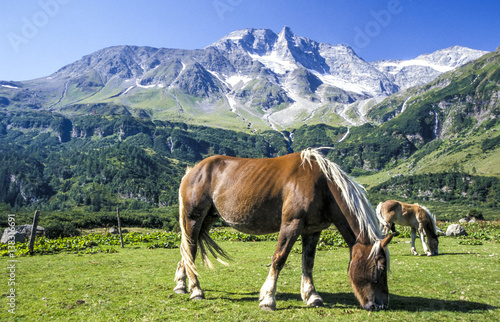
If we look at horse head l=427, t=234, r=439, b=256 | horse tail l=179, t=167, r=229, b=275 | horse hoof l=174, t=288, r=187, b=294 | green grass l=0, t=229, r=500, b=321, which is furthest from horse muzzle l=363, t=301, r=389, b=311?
horse head l=427, t=234, r=439, b=256

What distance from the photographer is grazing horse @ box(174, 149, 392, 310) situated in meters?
7.22

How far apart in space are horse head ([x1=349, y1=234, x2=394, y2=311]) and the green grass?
28cm

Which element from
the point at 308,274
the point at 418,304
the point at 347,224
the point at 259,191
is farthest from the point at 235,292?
the point at 418,304

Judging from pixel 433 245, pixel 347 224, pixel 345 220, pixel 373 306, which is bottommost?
pixel 433 245

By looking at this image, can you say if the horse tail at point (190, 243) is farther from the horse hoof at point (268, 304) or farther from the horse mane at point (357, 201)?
the horse mane at point (357, 201)

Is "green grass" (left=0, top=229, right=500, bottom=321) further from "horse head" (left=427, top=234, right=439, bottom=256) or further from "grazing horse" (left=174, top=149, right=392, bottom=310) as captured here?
"horse head" (left=427, top=234, right=439, bottom=256)

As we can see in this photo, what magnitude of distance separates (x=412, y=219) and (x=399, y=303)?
11890 millimetres

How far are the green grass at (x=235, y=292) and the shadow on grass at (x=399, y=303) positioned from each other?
25 mm

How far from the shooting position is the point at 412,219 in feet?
59.8

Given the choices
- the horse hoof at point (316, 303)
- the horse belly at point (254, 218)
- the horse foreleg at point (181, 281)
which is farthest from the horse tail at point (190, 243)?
the horse hoof at point (316, 303)

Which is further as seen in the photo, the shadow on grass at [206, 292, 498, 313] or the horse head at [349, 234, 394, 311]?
the shadow on grass at [206, 292, 498, 313]

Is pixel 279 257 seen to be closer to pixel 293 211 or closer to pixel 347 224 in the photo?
pixel 293 211

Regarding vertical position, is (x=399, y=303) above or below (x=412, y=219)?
below

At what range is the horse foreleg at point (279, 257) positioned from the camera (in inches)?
291
